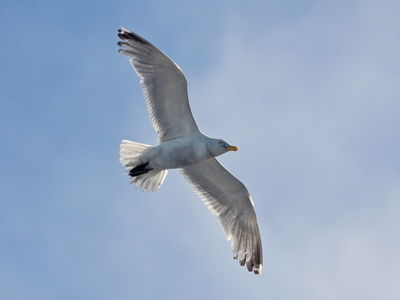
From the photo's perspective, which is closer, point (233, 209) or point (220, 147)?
point (220, 147)

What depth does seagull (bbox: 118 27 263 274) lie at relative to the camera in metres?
12.4

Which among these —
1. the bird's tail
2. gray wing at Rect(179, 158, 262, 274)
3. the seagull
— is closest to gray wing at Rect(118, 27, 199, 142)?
the seagull

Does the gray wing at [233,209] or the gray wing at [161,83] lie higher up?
the gray wing at [161,83]

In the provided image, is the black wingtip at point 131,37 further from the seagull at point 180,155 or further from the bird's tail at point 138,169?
the bird's tail at point 138,169

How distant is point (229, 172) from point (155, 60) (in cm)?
289

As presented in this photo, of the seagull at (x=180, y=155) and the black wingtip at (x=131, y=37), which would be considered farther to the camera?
the black wingtip at (x=131, y=37)

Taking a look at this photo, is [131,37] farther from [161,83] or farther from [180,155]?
[180,155]

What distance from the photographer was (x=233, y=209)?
13.7 metres

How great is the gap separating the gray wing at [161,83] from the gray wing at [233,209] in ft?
3.80

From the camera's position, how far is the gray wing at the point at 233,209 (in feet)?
44.3

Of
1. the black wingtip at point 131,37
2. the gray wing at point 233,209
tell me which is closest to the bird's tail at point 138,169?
the gray wing at point 233,209

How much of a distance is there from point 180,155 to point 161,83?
5.14 feet

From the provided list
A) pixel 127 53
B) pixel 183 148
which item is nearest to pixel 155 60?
pixel 127 53

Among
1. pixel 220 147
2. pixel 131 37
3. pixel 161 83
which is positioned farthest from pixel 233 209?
pixel 131 37
